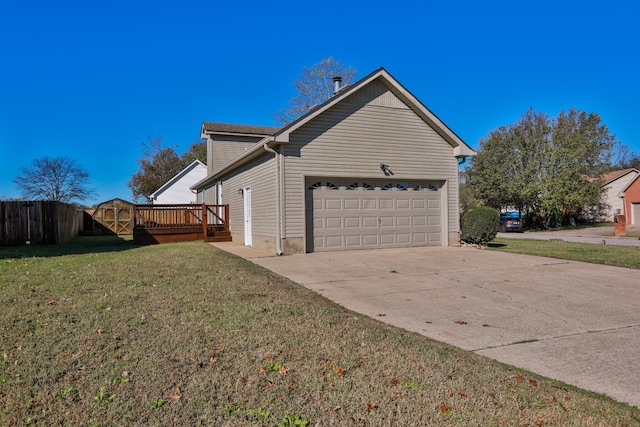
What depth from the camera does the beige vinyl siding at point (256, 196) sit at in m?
11.7

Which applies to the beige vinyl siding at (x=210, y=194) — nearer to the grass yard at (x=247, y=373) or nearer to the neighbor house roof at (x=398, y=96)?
the neighbor house roof at (x=398, y=96)

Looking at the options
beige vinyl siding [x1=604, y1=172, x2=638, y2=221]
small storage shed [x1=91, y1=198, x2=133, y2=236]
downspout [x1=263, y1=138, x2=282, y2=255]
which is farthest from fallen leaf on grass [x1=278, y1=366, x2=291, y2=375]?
beige vinyl siding [x1=604, y1=172, x2=638, y2=221]

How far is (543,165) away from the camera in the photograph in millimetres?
30422

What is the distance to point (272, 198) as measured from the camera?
11492 millimetres

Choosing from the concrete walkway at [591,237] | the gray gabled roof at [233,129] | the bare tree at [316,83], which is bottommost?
the concrete walkway at [591,237]

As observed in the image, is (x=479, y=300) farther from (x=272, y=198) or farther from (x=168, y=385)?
(x=272, y=198)

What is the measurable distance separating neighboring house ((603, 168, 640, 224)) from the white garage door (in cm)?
2930

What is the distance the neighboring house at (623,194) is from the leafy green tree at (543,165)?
240cm

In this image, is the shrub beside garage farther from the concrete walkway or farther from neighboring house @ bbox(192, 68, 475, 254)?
the concrete walkway

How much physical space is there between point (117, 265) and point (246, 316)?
5.56m

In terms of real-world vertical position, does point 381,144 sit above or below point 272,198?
above

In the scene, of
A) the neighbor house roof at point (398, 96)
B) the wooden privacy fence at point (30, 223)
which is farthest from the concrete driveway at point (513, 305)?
the wooden privacy fence at point (30, 223)

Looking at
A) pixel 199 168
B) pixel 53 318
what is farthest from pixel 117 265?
pixel 199 168

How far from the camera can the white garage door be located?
38.3ft
